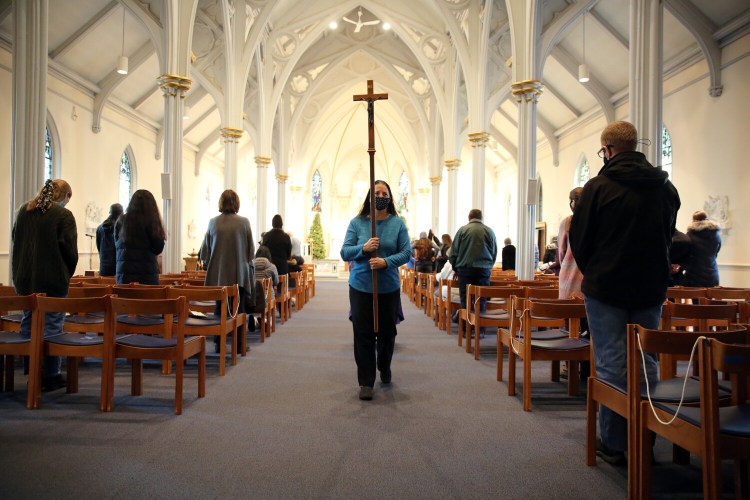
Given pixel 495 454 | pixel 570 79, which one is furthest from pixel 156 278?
pixel 570 79

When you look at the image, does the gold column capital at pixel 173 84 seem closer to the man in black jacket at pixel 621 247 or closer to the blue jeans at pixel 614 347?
the man in black jacket at pixel 621 247

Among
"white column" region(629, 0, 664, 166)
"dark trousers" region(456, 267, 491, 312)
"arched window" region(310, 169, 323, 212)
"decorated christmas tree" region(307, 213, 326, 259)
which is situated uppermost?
"arched window" region(310, 169, 323, 212)

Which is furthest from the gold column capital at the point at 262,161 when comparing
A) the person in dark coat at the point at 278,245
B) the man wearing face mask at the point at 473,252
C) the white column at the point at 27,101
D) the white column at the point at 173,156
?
the man wearing face mask at the point at 473,252

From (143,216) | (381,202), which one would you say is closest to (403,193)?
(143,216)

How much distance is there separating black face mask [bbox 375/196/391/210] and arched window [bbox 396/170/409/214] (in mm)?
26080

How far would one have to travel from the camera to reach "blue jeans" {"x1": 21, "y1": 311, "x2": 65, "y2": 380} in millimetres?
3922

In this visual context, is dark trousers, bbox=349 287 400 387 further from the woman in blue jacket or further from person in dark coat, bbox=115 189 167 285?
person in dark coat, bbox=115 189 167 285

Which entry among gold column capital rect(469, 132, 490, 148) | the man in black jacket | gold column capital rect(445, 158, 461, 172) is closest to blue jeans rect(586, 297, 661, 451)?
the man in black jacket

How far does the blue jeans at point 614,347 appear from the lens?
262 cm

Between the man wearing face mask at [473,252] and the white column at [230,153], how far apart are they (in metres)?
9.47

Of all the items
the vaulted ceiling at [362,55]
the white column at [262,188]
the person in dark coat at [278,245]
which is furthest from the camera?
the white column at [262,188]

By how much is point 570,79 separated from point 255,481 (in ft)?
54.7

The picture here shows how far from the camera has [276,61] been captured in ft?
63.9

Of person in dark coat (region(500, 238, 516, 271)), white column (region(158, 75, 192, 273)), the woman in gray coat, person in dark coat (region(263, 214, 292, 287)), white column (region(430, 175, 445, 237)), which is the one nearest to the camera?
the woman in gray coat
